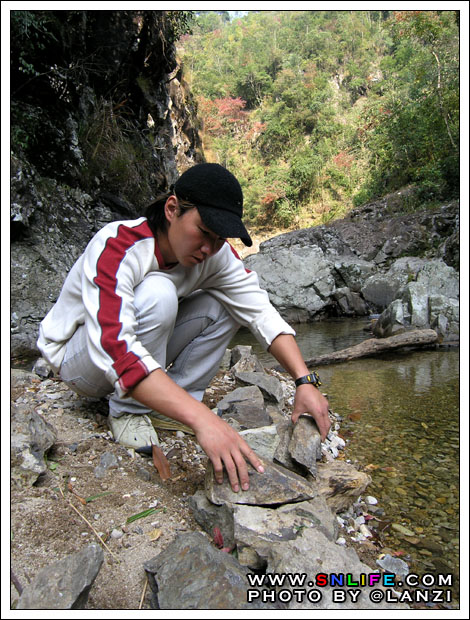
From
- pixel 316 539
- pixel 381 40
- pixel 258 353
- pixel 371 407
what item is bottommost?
pixel 258 353

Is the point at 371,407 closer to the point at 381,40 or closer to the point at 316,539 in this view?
the point at 316,539

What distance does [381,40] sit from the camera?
29125 millimetres

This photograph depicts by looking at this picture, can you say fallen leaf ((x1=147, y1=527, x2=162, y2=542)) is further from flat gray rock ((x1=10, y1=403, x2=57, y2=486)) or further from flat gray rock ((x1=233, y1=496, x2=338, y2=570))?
flat gray rock ((x1=10, y1=403, x2=57, y2=486))

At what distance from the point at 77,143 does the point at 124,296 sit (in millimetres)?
4767

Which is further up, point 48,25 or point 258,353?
point 48,25

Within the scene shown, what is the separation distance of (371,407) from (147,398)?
1.96 meters

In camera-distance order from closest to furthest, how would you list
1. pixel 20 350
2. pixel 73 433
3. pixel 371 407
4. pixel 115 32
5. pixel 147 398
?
pixel 147 398, pixel 73 433, pixel 371 407, pixel 20 350, pixel 115 32

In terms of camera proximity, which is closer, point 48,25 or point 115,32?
point 48,25

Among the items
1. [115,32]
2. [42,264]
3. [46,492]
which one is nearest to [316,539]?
[46,492]

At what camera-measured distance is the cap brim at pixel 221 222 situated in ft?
4.91

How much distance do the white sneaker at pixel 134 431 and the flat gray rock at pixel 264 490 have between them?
492mm

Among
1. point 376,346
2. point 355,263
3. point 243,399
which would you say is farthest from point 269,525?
point 355,263

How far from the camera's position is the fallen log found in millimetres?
4438

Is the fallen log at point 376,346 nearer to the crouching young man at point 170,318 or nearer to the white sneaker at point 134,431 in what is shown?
the crouching young man at point 170,318
